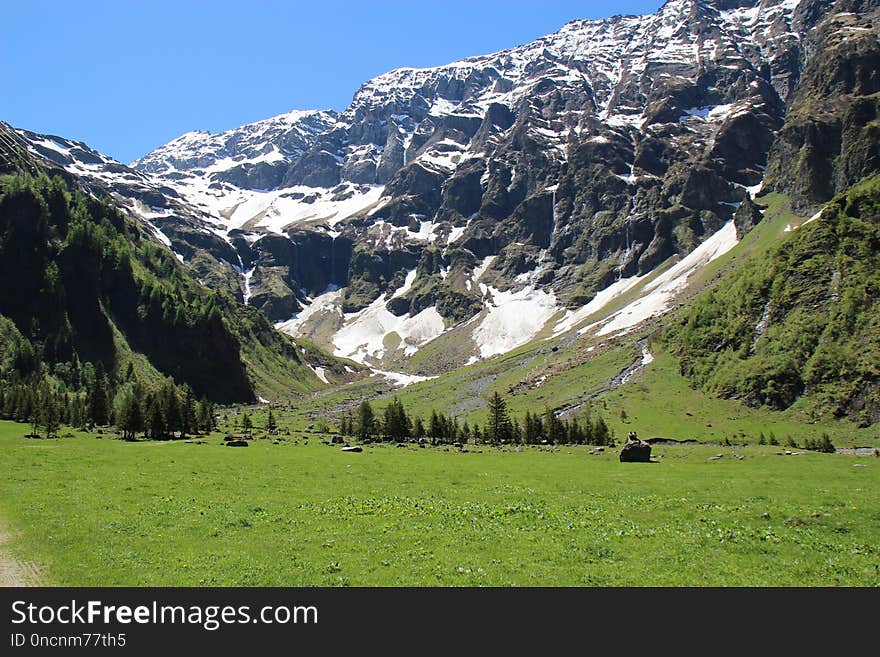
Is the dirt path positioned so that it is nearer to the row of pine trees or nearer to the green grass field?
the green grass field

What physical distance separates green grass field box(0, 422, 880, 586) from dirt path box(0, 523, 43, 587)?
36 cm

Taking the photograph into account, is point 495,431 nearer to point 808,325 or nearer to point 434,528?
point 808,325

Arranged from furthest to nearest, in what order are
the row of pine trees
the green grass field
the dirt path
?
the row of pine trees
the green grass field
the dirt path

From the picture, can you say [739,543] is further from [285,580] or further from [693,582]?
[285,580]

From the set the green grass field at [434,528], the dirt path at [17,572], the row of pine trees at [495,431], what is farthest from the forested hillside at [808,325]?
the dirt path at [17,572]

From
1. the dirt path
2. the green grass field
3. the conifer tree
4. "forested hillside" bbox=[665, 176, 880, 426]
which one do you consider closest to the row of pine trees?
the conifer tree

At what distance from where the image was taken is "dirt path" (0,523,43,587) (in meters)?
17.0

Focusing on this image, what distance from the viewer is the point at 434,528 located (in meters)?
24.6

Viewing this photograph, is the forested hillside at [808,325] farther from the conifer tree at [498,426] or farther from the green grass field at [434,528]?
the green grass field at [434,528]

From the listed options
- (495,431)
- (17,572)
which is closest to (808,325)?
(495,431)

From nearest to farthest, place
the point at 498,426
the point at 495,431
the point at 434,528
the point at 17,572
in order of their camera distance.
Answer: the point at 17,572, the point at 434,528, the point at 495,431, the point at 498,426

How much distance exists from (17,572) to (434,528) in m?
15.1

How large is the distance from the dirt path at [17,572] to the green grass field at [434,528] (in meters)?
0.36
